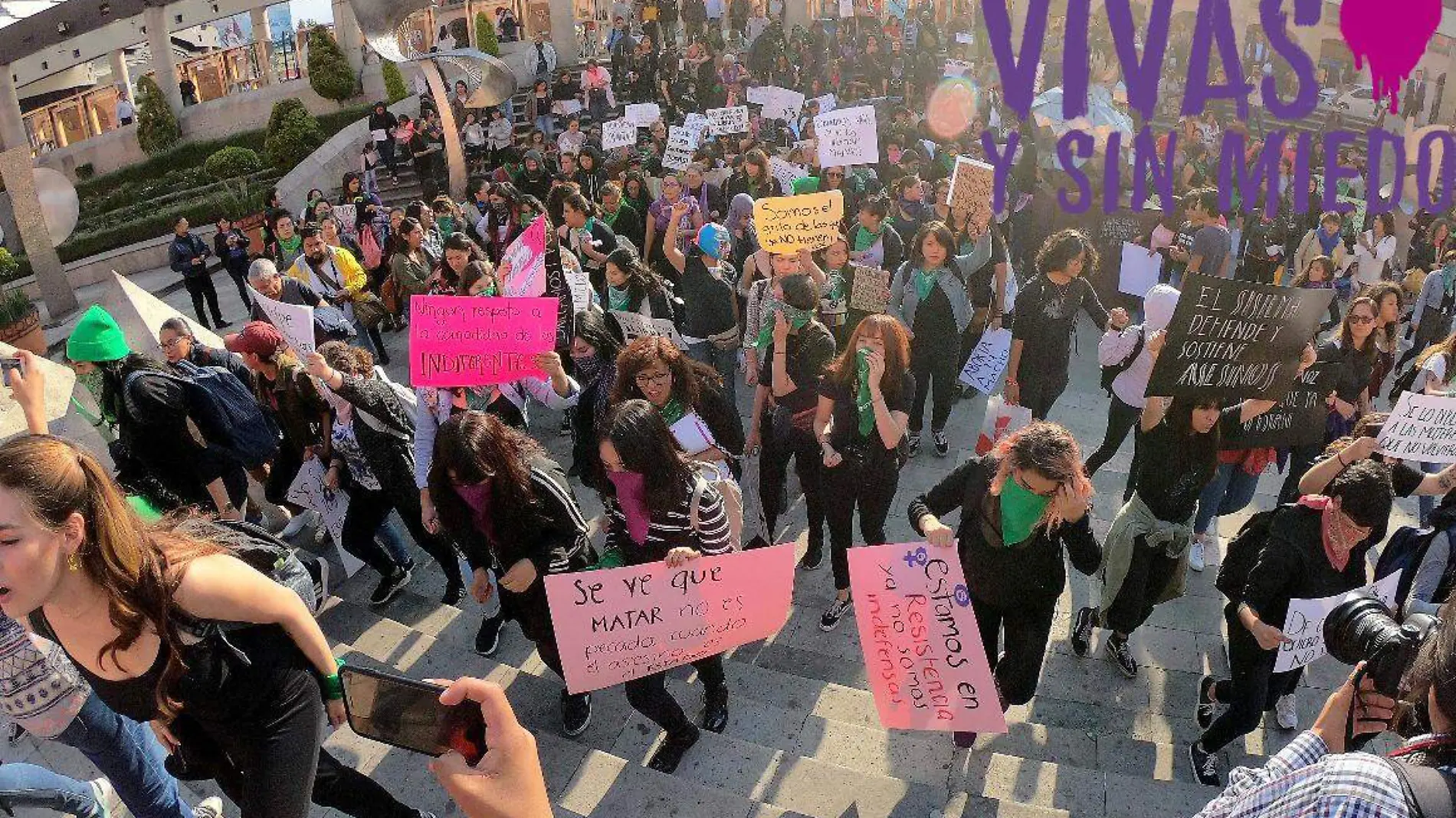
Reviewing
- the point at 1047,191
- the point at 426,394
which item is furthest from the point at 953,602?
the point at 1047,191

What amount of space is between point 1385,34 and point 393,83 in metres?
21.5

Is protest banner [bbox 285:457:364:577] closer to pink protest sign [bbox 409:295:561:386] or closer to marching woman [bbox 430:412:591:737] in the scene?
pink protest sign [bbox 409:295:561:386]

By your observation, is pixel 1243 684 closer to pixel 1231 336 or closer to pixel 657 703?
pixel 1231 336

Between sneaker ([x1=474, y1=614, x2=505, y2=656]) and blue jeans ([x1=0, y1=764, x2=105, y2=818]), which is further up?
blue jeans ([x1=0, y1=764, x2=105, y2=818])

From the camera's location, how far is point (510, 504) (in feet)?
11.8

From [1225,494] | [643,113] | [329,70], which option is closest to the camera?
[1225,494]

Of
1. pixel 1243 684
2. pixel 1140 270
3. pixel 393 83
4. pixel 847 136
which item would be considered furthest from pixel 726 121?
pixel 393 83

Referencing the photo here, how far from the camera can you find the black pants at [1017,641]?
3771 mm

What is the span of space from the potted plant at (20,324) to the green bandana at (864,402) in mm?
11396

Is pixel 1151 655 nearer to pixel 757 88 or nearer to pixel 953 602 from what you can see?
pixel 953 602

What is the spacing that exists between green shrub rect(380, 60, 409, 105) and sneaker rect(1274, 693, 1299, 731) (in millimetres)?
23138

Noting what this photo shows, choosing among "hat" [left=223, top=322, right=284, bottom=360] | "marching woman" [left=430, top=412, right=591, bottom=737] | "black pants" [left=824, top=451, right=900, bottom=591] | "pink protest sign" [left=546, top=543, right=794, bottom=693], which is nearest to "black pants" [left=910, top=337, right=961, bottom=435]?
"black pants" [left=824, top=451, right=900, bottom=591]

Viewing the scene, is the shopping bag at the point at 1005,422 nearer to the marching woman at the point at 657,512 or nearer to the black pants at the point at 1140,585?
the black pants at the point at 1140,585

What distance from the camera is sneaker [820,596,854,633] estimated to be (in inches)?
201
